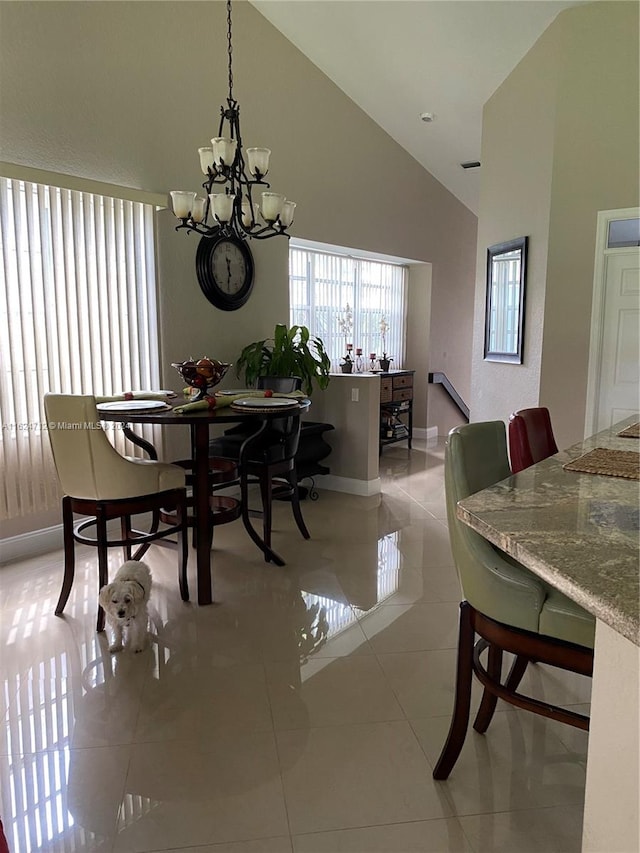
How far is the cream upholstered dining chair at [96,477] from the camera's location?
255 centimetres

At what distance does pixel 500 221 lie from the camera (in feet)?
16.7

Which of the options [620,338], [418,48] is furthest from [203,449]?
[418,48]

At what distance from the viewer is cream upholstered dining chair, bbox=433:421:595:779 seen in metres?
1.37

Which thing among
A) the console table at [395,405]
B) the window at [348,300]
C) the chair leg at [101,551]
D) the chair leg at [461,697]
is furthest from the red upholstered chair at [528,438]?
the console table at [395,405]

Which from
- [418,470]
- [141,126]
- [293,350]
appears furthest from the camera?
[418,470]

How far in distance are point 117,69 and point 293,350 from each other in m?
2.21

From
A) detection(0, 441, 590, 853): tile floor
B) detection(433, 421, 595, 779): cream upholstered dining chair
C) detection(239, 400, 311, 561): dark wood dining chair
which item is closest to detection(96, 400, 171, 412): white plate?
detection(239, 400, 311, 561): dark wood dining chair

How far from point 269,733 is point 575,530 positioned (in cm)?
130

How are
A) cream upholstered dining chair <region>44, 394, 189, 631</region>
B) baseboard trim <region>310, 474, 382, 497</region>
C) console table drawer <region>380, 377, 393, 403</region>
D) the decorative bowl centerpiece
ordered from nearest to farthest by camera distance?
cream upholstered dining chair <region>44, 394, 189, 631</region> → the decorative bowl centerpiece → baseboard trim <region>310, 474, 382, 497</region> → console table drawer <region>380, 377, 393, 403</region>

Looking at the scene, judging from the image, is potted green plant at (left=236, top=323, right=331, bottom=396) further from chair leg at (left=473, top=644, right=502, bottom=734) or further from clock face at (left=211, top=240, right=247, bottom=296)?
chair leg at (left=473, top=644, right=502, bottom=734)

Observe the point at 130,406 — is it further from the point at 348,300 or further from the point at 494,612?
the point at 348,300

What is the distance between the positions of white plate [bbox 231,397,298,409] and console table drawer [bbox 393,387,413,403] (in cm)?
A: 375

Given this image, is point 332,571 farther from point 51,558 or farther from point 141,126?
point 141,126

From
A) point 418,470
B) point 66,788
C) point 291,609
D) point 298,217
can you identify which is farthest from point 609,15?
point 66,788
